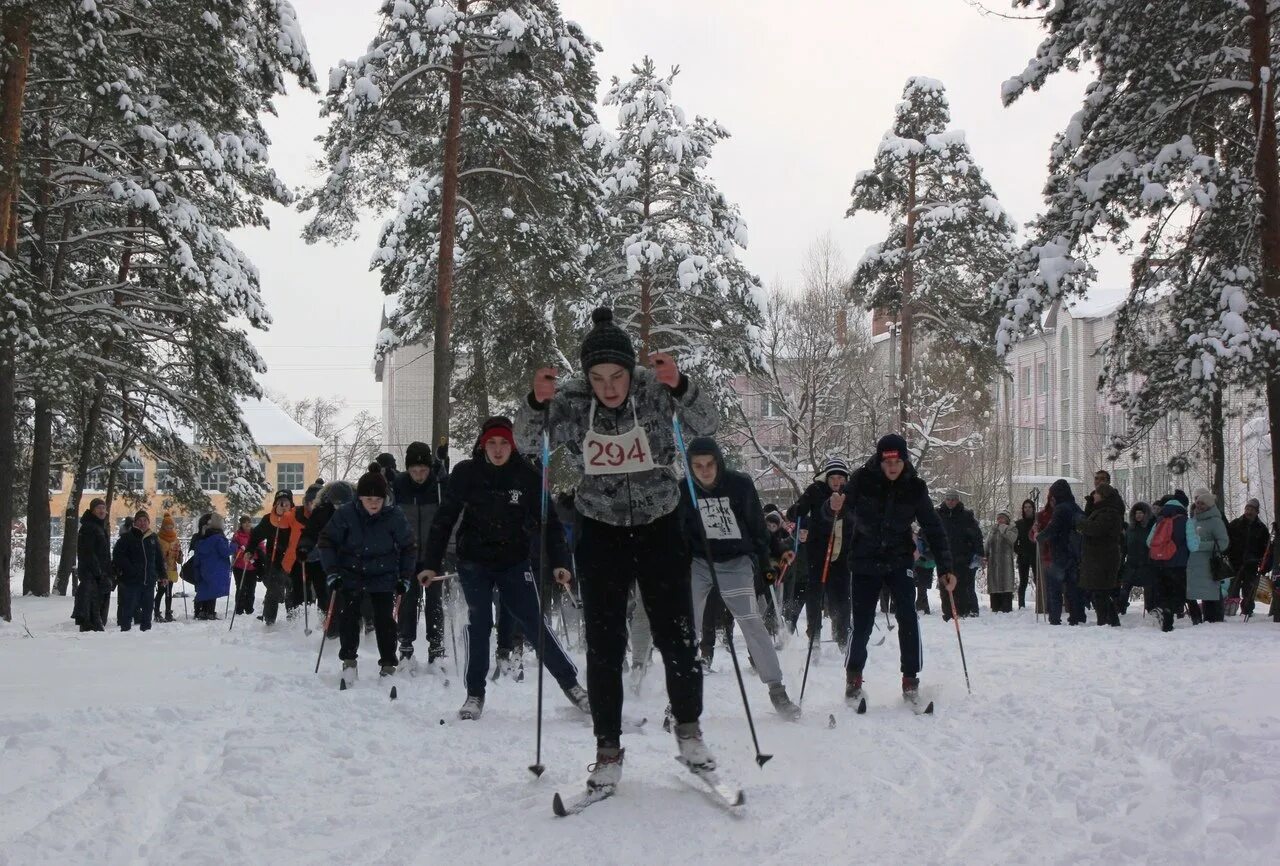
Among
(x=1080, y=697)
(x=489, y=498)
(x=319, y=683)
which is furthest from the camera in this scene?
(x=319, y=683)

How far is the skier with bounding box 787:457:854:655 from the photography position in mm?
12156

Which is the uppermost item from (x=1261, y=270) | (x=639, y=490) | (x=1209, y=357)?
(x=1261, y=270)

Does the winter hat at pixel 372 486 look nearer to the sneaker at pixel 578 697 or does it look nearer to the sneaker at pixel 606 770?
the sneaker at pixel 578 697

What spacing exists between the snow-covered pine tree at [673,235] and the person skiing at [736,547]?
1975 centimetres

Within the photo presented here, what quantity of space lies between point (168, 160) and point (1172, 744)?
55.8ft

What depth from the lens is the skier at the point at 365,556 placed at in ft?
32.4

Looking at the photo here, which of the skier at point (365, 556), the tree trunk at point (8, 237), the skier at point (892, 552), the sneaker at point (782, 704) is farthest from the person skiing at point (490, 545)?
the tree trunk at point (8, 237)

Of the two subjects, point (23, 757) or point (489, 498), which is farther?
point (489, 498)

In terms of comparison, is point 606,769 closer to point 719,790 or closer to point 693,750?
point 693,750

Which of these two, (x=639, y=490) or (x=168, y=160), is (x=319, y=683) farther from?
(x=168, y=160)

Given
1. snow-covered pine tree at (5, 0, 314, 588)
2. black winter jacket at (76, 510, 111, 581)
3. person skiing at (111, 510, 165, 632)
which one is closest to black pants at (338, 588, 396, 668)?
snow-covered pine tree at (5, 0, 314, 588)

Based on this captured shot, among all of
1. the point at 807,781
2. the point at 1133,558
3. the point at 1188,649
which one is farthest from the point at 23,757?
the point at 1133,558

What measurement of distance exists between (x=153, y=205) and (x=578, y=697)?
1333 centimetres

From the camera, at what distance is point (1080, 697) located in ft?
29.1
